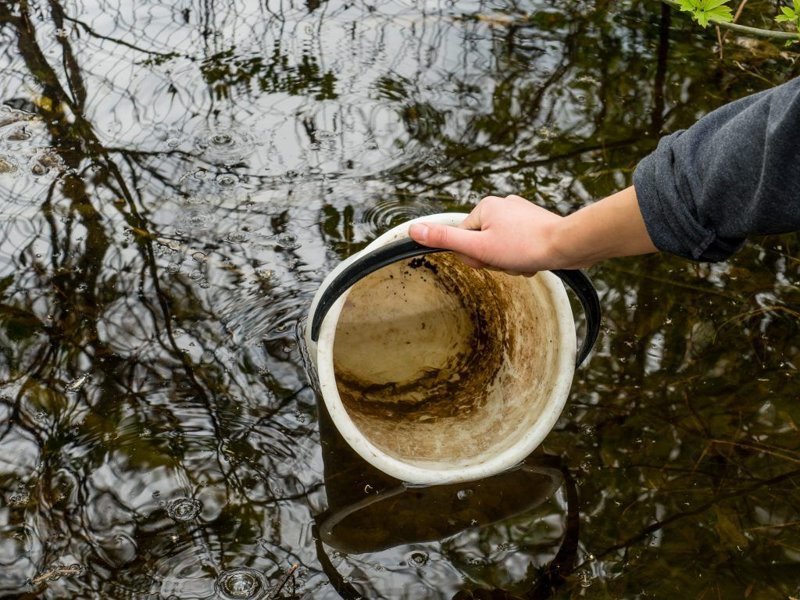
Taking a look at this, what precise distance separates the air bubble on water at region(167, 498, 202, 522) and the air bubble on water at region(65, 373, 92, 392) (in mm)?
499

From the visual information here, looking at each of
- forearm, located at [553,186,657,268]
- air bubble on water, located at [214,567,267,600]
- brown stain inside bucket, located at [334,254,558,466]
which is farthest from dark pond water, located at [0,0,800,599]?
forearm, located at [553,186,657,268]

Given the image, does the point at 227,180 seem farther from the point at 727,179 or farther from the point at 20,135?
the point at 727,179

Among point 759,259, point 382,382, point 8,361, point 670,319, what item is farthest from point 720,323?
point 8,361

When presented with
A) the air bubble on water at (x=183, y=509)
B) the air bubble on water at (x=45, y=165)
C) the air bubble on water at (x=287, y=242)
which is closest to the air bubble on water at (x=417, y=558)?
the air bubble on water at (x=183, y=509)

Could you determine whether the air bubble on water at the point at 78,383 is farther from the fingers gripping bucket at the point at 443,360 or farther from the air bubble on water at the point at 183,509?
the fingers gripping bucket at the point at 443,360

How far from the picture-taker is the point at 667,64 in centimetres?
391

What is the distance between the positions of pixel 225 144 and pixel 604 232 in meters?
2.05

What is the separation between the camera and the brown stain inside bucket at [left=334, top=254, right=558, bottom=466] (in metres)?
2.30

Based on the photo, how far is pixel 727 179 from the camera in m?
1.33

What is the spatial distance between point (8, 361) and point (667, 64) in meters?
3.06

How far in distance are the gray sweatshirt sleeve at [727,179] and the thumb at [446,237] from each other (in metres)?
0.44

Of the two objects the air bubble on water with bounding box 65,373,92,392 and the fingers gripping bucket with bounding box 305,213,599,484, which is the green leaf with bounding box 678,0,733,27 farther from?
the air bubble on water with bounding box 65,373,92,392

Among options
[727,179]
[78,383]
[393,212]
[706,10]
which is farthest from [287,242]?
[727,179]

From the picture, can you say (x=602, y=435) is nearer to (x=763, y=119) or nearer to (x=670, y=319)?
(x=670, y=319)
